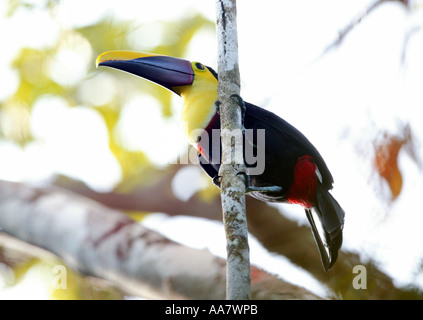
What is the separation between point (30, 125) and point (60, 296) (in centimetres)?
150

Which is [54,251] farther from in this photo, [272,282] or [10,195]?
[272,282]

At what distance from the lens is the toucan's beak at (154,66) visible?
132 inches

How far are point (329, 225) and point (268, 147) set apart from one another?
56 centimetres

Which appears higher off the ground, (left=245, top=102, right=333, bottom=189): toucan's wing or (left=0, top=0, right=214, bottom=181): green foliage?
(left=0, top=0, right=214, bottom=181): green foliage

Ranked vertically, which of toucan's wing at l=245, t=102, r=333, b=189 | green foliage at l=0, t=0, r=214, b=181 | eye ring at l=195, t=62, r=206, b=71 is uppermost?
green foliage at l=0, t=0, r=214, b=181

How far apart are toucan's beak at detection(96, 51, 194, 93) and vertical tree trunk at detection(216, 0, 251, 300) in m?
0.81

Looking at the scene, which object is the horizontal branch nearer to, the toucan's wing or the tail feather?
the tail feather

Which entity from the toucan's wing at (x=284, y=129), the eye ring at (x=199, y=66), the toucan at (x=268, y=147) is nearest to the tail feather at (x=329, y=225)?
the toucan at (x=268, y=147)

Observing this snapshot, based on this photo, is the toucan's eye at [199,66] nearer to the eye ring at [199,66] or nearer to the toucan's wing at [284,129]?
the eye ring at [199,66]

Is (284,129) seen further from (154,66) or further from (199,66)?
(154,66)

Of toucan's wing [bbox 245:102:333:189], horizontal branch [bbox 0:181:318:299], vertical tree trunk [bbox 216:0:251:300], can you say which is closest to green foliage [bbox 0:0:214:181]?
horizontal branch [bbox 0:181:318:299]

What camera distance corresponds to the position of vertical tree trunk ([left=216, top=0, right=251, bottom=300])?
210 cm

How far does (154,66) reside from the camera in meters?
3.42

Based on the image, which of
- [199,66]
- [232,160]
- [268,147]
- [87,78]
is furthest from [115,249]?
[87,78]
